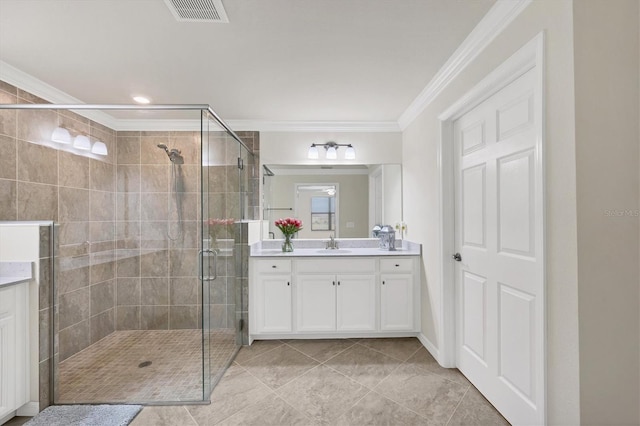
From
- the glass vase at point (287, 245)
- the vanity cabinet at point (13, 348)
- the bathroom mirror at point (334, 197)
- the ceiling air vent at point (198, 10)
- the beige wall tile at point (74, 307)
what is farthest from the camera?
the bathroom mirror at point (334, 197)

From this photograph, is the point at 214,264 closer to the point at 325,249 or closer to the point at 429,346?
the point at 325,249

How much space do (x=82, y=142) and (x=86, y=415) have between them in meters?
2.16

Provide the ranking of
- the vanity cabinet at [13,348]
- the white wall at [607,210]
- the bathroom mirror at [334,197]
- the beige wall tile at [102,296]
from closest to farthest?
the white wall at [607,210], the vanity cabinet at [13,348], the beige wall tile at [102,296], the bathroom mirror at [334,197]

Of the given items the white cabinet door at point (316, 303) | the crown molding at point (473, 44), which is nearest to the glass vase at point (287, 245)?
the white cabinet door at point (316, 303)

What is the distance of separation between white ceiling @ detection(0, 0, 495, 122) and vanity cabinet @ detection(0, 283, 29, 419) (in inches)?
60.5

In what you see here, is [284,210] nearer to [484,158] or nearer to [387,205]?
[387,205]

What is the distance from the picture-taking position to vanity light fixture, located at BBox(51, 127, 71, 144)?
2.48m

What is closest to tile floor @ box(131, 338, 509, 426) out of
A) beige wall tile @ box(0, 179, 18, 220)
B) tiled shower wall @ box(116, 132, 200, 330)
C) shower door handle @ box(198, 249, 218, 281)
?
shower door handle @ box(198, 249, 218, 281)

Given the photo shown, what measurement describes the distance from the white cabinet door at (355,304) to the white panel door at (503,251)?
85cm

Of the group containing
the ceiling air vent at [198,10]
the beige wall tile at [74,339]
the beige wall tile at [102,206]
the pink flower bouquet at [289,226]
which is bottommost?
the beige wall tile at [74,339]

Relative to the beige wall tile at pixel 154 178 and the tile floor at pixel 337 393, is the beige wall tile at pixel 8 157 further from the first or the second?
the tile floor at pixel 337 393

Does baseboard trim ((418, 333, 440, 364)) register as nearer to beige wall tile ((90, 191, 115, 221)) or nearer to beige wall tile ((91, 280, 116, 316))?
beige wall tile ((91, 280, 116, 316))

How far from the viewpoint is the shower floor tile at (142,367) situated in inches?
83.2

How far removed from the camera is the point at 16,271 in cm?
187
